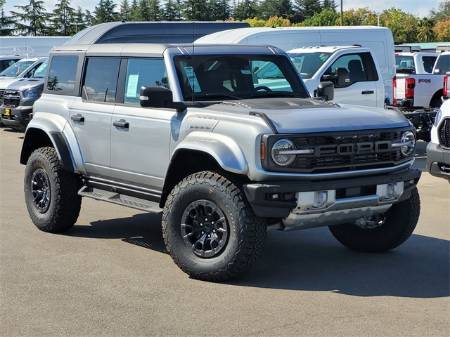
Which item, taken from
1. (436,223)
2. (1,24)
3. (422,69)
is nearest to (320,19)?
(1,24)

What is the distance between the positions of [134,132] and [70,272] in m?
1.37

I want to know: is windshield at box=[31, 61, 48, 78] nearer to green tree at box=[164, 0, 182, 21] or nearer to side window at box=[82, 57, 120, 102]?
side window at box=[82, 57, 120, 102]

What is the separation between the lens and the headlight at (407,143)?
6.24 meters

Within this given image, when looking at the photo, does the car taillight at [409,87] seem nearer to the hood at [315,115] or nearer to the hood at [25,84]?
the hood at [25,84]

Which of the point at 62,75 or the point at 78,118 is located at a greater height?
the point at 62,75

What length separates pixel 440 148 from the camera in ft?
28.2

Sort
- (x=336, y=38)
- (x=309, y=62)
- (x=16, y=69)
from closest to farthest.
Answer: (x=309, y=62)
(x=336, y=38)
(x=16, y=69)

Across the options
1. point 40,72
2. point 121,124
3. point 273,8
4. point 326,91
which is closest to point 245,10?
point 273,8

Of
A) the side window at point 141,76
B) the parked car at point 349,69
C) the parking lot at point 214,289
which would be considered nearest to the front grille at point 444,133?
the parking lot at point 214,289

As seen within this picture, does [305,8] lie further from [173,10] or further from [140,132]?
[140,132]

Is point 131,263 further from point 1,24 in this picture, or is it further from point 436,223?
point 1,24

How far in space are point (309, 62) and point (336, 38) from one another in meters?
3.12

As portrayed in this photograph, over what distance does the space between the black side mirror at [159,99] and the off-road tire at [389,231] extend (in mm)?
2024

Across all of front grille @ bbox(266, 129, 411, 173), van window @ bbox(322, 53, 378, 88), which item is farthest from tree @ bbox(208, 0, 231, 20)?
front grille @ bbox(266, 129, 411, 173)
